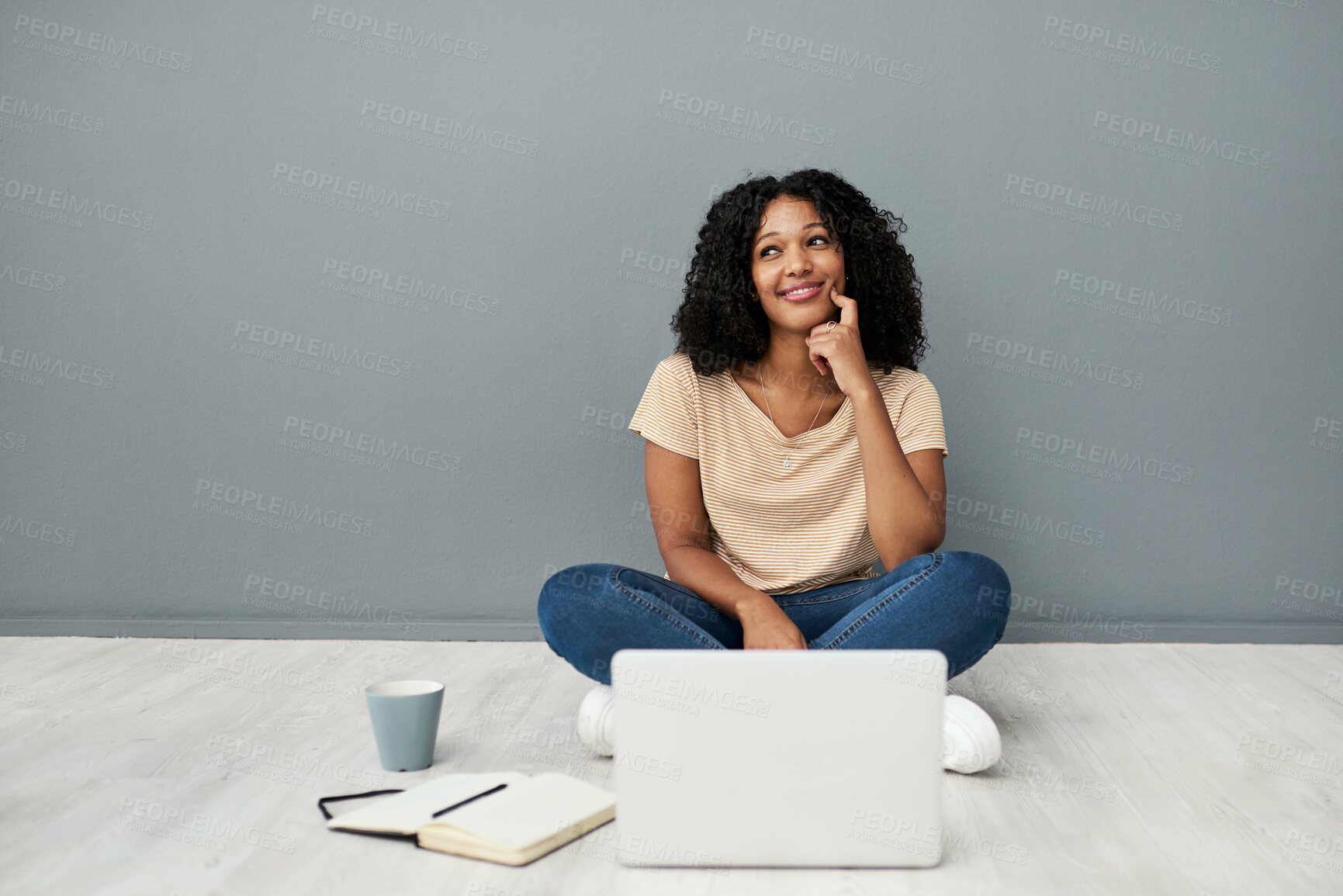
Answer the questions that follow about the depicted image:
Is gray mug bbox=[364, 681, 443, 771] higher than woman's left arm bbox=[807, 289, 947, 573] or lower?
lower

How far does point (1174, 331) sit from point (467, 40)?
179 cm

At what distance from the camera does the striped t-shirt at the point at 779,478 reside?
1.76 meters

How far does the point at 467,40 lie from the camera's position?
7.70 feet

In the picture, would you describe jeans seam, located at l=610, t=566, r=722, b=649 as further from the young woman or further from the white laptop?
the white laptop

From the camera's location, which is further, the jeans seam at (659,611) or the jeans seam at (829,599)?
the jeans seam at (829,599)

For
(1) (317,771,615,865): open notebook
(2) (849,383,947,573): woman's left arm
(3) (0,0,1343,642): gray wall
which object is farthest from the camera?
(3) (0,0,1343,642): gray wall

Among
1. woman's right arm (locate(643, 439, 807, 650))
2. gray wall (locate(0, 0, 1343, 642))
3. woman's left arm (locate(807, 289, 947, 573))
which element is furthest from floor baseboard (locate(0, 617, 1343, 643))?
woman's left arm (locate(807, 289, 947, 573))

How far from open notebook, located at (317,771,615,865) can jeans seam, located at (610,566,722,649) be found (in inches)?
10.7

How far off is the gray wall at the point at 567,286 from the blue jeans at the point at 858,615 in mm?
827

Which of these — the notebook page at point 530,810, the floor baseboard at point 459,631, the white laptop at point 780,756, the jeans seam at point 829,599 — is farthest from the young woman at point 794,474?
the floor baseboard at point 459,631

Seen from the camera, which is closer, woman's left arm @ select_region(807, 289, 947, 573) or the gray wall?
woman's left arm @ select_region(807, 289, 947, 573)

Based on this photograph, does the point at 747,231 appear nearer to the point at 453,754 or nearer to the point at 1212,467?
the point at 453,754

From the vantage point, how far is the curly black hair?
1.86 metres

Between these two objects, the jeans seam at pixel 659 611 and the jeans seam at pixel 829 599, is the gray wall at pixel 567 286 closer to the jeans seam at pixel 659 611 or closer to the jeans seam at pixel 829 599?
the jeans seam at pixel 829 599
